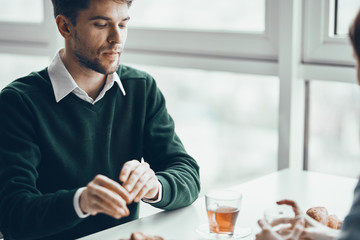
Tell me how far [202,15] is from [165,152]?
787 millimetres

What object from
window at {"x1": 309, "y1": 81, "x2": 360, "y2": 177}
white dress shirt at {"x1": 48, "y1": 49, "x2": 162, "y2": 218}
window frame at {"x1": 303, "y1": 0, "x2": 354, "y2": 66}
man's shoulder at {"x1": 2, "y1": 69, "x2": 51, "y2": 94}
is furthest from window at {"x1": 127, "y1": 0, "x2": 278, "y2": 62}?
man's shoulder at {"x1": 2, "y1": 69, "x2": 51, "y2": 94}

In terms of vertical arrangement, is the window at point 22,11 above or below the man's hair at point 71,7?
below

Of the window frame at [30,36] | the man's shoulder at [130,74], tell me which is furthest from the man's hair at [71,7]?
the window frame at [30,36]

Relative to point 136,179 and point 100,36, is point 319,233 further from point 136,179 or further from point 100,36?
point 100,36

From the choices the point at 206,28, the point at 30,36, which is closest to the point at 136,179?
the point at 206,28

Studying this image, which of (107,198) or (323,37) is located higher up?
(323,37)

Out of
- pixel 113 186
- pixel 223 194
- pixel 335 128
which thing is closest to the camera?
pixel 113 186

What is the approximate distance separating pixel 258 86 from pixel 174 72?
15.9 inches

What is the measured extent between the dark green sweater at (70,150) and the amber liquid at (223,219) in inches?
6.7

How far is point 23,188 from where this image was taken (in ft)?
4.17

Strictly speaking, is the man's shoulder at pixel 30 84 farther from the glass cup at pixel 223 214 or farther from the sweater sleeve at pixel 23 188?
the glass cup at pixel 223 214

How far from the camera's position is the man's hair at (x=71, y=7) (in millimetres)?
1402

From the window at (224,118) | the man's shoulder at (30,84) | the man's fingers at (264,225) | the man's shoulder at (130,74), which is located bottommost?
the window at (224,118)

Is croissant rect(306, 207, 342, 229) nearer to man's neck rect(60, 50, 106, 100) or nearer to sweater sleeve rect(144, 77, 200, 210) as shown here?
sweater sleeve rect(144, 77, 200, 210)
